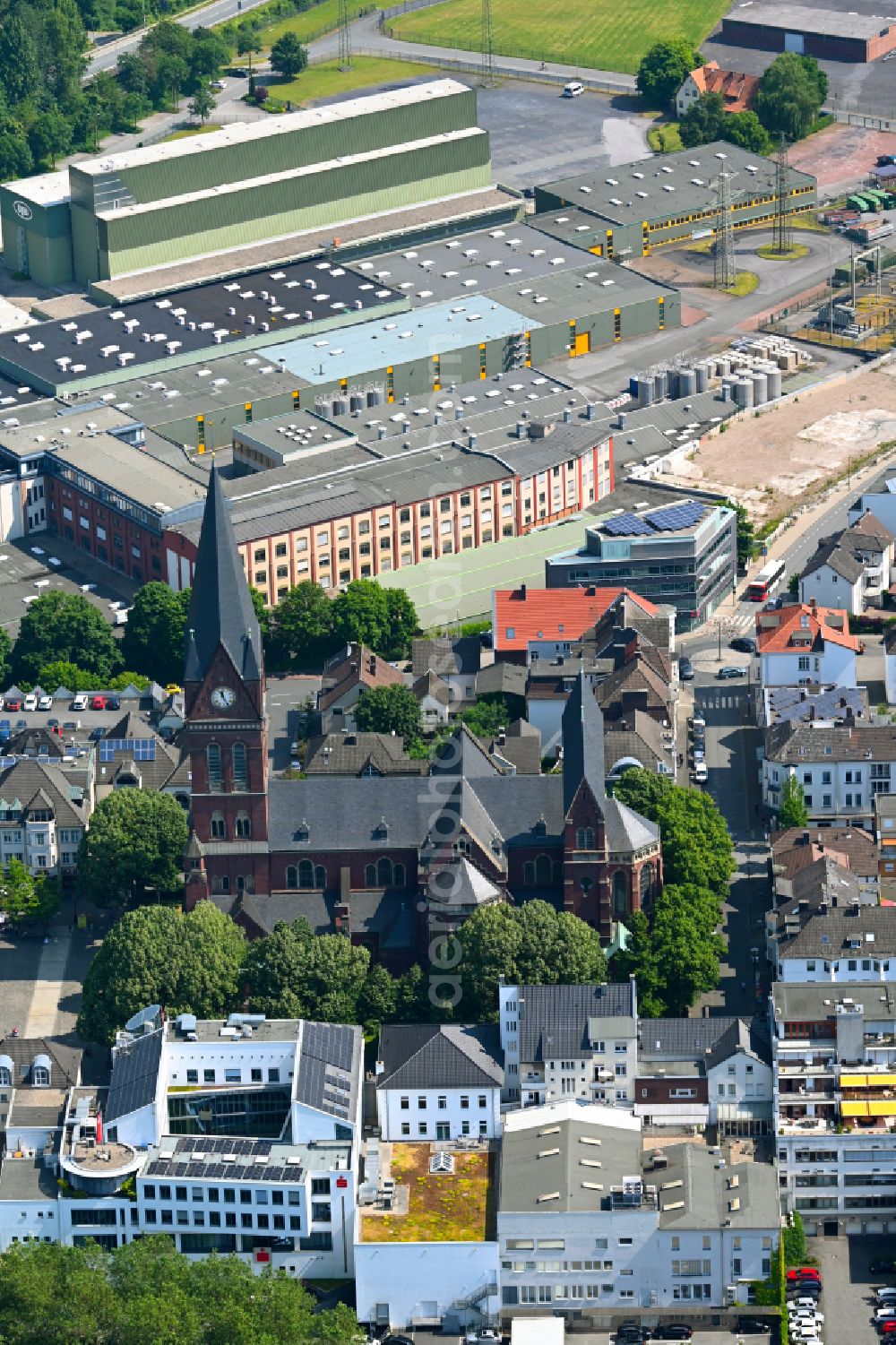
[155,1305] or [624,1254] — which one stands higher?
[155,1305]

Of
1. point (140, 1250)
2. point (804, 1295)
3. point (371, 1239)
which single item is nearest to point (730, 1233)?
point (804, 1295)

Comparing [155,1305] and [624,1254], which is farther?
[624,1254]

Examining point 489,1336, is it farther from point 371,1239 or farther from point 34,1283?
point 34,1283

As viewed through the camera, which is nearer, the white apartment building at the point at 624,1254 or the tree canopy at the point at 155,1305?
the tree canopy at the point at 155,1305

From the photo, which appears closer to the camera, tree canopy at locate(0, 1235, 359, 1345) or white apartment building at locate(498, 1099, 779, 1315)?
A: tree canopy at locate(0, 1235, 359, 1345)

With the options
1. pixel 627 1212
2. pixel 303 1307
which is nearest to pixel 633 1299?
pixel 627 1212

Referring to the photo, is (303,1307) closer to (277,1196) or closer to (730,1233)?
(277,1196)
